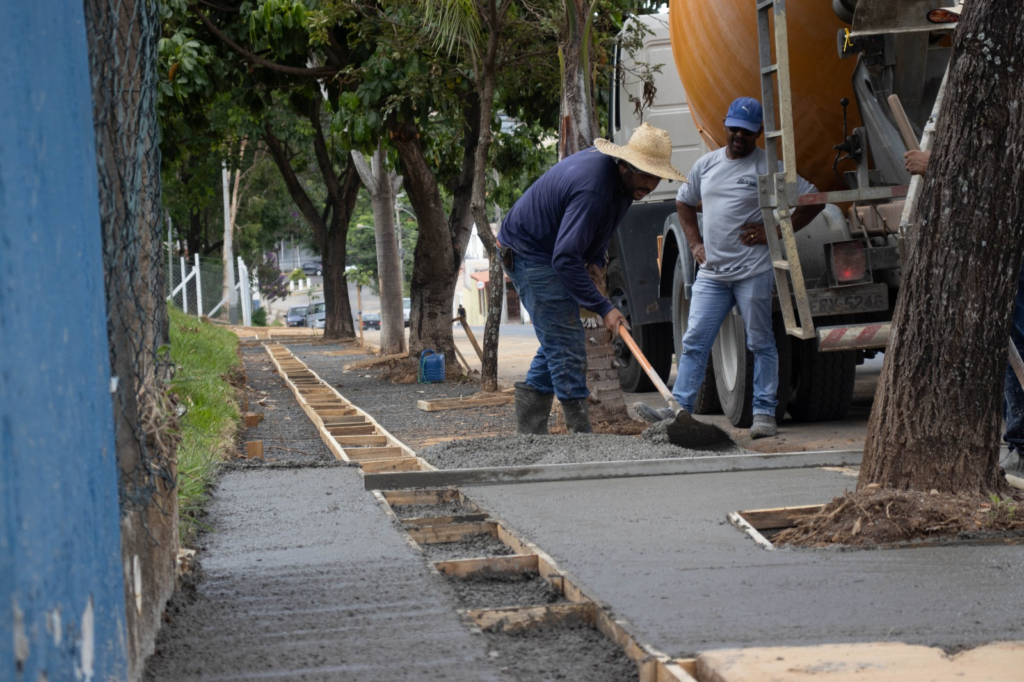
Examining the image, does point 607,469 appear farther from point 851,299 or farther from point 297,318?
point 297,318

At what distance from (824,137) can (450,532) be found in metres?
3.91

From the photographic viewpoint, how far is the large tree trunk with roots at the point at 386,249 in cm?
1675

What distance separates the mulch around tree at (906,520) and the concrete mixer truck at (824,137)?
2053 millimetres

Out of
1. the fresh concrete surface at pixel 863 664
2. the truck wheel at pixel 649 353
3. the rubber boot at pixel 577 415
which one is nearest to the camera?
the fresh concrete surface at pixel 863 664

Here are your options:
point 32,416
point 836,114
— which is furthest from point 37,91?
point 836,114

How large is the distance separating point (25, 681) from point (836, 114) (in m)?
5.96

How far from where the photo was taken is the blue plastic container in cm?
1297

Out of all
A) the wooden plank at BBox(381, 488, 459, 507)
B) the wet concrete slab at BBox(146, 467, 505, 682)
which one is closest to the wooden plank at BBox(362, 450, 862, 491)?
the wooden plank at BBox(381, 488, 459, 507)

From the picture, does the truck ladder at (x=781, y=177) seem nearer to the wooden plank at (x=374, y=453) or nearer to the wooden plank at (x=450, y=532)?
the wooden plank at (x=374, y=453)

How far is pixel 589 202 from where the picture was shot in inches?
232

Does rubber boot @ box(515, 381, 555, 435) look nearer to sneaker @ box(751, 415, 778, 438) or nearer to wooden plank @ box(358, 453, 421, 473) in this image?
wooden plank @ box(358, 453, 421, 473)

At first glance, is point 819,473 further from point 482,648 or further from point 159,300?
point 159,300

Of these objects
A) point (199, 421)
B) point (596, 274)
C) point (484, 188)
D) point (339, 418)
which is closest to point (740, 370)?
point (596, 274)

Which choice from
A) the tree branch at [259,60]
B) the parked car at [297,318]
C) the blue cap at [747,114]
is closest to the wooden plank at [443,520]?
the blue cap at [747,114]
